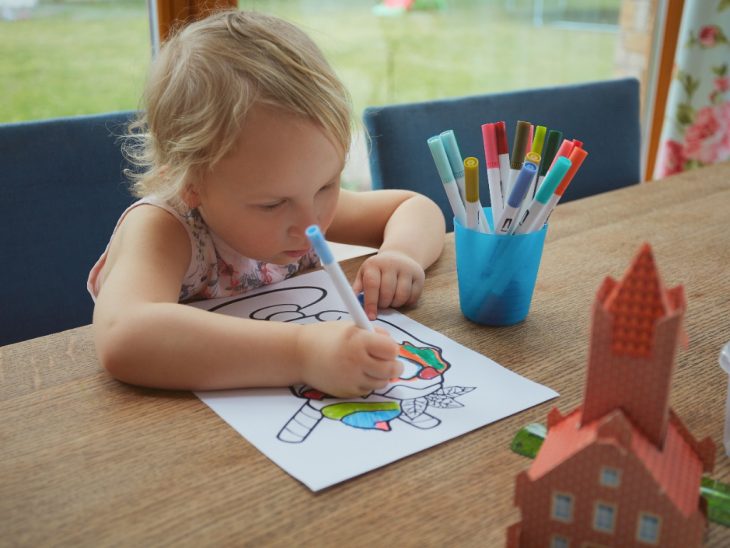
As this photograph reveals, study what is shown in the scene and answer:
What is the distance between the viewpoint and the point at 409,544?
414 mm

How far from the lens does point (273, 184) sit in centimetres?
69

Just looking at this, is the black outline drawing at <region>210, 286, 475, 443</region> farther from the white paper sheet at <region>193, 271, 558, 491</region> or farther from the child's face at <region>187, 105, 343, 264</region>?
the child's face at <region>187, 105, 343, 264</region>

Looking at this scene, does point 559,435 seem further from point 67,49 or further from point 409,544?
point 67,49

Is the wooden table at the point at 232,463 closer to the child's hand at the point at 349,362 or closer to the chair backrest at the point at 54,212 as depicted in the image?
the child's hand at the point at 349,362

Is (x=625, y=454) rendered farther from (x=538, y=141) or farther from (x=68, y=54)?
(x=68, y=54)

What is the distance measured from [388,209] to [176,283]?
35 cm

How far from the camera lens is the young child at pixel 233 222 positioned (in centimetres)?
58

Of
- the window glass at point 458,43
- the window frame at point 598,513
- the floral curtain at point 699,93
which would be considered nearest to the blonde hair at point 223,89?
the window frame at point 598,513

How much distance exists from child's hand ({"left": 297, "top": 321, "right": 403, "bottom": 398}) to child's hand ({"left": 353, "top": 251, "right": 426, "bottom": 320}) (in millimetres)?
155

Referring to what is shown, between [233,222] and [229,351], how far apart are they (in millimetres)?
199

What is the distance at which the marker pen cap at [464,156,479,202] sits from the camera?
65 centimetres

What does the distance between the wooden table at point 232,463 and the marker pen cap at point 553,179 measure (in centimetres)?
14

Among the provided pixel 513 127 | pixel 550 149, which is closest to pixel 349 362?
pixel 550 149

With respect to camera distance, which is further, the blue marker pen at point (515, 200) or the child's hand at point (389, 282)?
the child's hand at point (389, 282)
